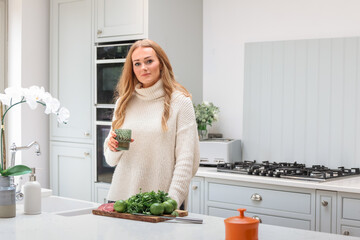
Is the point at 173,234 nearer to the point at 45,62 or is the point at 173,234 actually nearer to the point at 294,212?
the point at 294,212

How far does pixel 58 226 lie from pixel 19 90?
2.01 ft

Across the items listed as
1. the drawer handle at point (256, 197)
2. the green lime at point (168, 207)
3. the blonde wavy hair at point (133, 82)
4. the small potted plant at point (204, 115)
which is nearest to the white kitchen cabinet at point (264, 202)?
the drawer handle at point (256, 197)

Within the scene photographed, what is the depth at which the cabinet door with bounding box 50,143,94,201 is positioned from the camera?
171 inches

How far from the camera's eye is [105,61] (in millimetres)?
4117

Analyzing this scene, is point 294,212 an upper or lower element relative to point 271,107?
lower

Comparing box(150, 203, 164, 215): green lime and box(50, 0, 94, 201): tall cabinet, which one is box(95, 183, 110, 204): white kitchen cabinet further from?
box(150, 203, 164, 215): green lime

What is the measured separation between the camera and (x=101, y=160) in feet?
13.8

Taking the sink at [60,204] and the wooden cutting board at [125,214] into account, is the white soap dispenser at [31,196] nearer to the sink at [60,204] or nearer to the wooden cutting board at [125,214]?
the wooden cutting board at [125,214]

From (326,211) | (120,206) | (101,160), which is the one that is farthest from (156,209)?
(101,160)

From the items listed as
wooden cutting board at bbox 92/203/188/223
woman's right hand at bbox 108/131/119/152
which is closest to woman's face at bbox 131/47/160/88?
woman's right hand at bbox 108/131/119/152

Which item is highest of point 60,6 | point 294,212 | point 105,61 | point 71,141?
point 60,6

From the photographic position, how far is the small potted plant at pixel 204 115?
13.2 feet

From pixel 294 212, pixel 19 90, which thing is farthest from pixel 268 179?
pixel 19 90

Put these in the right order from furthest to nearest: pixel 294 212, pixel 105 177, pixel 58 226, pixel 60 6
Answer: pixel 60 6 < pixel 105 177 < pixel 294 212 < pixel 58 226
